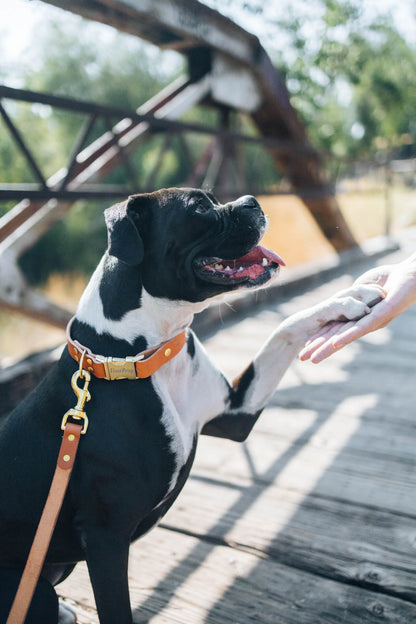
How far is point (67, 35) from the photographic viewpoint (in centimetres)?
1444

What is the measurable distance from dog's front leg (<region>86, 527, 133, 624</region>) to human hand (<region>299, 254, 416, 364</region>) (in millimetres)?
651

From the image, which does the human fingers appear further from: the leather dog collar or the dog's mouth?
the leather dog collar

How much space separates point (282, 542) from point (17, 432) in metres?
0.94

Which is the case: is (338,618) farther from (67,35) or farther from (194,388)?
(67,35)

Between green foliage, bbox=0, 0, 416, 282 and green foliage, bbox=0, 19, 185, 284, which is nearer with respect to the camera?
green foliage, bbox=0, 0, 416, 282

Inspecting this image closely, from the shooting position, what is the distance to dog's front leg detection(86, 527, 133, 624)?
1.28 meters

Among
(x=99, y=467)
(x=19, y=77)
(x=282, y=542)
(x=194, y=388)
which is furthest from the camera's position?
(x=19, y=77)

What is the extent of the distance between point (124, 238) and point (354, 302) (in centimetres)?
65

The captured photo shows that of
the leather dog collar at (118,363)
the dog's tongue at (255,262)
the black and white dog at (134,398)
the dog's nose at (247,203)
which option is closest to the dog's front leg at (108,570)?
the black and white dog at (134,398)

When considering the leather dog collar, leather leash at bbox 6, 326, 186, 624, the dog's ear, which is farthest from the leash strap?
the dog's ear

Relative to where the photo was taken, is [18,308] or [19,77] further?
[19,77]

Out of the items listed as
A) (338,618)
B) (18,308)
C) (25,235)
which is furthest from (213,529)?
(25,235)

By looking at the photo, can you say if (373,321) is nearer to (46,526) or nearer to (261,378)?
(261,378)

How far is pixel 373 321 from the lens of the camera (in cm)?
145
